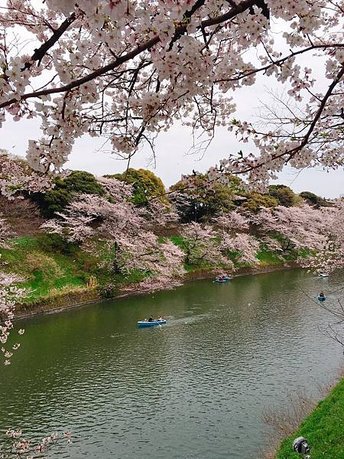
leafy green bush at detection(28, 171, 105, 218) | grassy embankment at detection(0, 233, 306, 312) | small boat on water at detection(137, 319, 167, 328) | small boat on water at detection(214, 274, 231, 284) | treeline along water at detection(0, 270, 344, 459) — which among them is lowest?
treeline along water at detection(0, 270, 344, 459)

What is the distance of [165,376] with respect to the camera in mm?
12281

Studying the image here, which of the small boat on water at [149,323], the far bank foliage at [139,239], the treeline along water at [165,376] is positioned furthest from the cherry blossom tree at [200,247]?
the small boat on water at [149,323]

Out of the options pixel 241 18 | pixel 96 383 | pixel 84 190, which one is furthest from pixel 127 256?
pixel 241 18

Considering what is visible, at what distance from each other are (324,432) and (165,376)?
5.72 m

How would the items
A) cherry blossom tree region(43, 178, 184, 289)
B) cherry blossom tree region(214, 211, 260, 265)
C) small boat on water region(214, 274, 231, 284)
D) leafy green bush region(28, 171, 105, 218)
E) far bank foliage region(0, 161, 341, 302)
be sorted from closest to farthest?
far bank foliage region(0, 161, 341, 302) → cherry blossom tree region(43, 178, 184, 289) → leafy green bush region(28, 171, 105, 218) → small boat on water region(214, 274, 231, 284) → cherry blossom tree region(214, 211, 260, 265)

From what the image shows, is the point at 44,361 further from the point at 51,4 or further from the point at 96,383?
the point at 51,4

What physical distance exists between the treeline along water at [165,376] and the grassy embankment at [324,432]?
3.27ft

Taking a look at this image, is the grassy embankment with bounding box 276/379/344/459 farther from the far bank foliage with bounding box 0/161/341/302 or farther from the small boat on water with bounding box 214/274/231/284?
the small boat on water with bounding box 214/274/231/284

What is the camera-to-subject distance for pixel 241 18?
2.30m

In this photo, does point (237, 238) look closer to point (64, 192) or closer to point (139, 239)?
point (139, 239)

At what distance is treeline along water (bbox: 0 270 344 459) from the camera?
356 inches

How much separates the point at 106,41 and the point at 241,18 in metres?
0.82

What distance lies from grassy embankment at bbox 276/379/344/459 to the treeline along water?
100cm

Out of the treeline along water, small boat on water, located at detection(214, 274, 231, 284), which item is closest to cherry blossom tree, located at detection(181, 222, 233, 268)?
small boat on water, located at detection(214, 274, 231, 284)
